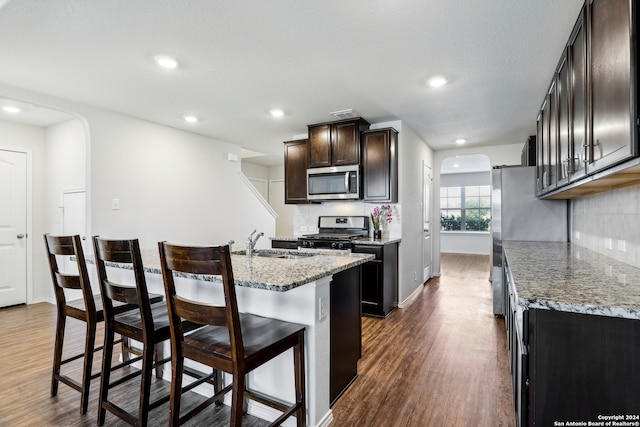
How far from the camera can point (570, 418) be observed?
1180mm

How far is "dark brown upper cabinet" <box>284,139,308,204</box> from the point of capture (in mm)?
4868

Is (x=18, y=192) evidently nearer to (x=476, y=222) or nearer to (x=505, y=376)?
(x=505, y=376)

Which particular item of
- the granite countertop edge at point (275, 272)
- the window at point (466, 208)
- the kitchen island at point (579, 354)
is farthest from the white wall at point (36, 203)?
the window at point (466, 208)

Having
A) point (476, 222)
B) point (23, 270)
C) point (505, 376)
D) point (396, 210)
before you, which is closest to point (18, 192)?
point (23, 270)

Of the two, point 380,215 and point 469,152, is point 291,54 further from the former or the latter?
point 469,152

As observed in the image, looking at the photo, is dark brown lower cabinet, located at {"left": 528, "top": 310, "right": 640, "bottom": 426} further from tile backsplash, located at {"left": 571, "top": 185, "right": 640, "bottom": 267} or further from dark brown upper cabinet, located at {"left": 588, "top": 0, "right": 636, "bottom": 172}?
tile backsplash, located at {"left": 571, "top": 185, "right": 640, "bottom": 267}

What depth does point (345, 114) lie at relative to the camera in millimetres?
4031

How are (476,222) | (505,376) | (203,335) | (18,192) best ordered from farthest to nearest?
1. (476,222)
2. (18,192)
3. (505,376)
4. (203,335)

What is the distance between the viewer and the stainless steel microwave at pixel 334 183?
14.0 ft

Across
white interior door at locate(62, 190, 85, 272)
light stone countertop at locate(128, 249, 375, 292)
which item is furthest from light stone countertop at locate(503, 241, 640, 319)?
white interior door at locate(62, 190, 85, 272)

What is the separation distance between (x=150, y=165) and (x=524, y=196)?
464 centimetres

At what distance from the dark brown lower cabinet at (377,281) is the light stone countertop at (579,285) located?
5.58 ft

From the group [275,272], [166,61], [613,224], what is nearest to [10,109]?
[166,61]

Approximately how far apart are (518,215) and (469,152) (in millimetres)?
2679
